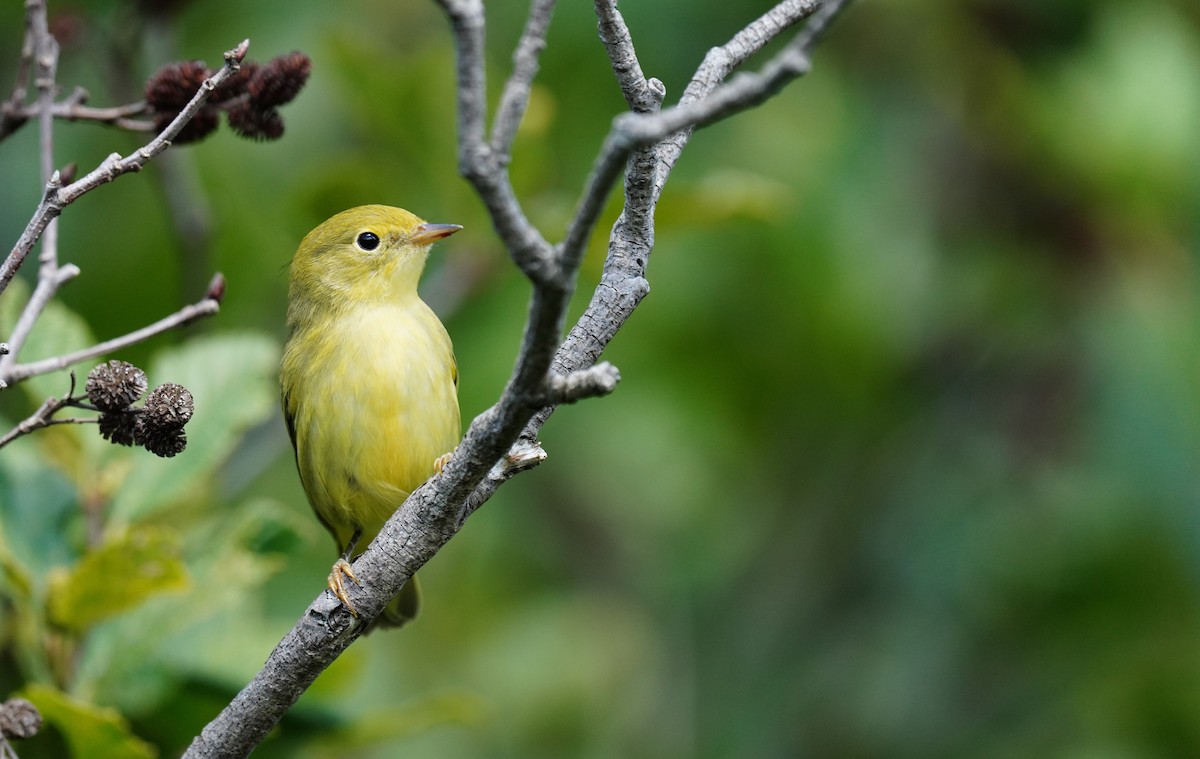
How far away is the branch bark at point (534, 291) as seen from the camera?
5.31 feet

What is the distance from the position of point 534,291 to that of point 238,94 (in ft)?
3.44

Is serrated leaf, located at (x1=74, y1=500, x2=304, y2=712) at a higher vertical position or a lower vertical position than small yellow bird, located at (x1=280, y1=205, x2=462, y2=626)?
lower

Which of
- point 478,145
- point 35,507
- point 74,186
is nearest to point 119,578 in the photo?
point 35,507

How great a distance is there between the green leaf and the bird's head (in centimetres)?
99

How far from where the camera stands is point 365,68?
4527 millimetres

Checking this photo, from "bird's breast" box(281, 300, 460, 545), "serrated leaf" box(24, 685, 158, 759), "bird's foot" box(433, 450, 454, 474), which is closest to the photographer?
"serrated leaf" box(24, 685, 158, 759)

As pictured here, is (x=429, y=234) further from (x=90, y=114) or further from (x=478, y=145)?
(x=478, y=145)

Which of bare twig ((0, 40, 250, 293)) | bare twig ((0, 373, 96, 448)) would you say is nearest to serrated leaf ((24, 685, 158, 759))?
bare twig ((0, 373, 96, 448))

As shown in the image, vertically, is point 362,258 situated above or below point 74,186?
above

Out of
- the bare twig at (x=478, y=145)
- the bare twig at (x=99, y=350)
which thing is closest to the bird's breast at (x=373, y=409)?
the bare twig at (x=99, y=350)

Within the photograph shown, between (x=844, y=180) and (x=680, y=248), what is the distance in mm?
750

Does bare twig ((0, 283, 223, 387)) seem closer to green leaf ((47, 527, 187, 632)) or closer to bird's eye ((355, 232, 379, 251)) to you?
green leaf ((47, 527, 187, 632))

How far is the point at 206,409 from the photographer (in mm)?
3479

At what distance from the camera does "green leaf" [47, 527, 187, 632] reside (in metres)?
2.95
